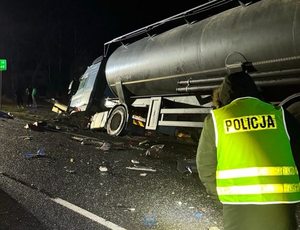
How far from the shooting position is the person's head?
2.26 m

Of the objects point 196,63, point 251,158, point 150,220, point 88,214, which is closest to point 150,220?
point 150,220

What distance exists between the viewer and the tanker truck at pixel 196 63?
20.2ft

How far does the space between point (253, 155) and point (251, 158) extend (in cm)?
2

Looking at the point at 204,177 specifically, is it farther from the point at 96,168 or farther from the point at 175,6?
the point at 175,6

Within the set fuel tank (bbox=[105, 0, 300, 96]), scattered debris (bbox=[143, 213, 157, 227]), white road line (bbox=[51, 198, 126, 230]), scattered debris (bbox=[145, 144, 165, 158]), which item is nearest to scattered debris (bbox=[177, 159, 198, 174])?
scattered debris (bbox=[145, 144, 165, 158])

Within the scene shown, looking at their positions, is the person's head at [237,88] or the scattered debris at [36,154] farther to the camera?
the scattered debris at [36,154]

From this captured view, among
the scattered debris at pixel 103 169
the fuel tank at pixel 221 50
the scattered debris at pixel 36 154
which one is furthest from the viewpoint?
the scattered debris at pixel 36 154

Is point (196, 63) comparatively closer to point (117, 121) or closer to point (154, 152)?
point (154, 152)

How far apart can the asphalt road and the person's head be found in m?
2.41

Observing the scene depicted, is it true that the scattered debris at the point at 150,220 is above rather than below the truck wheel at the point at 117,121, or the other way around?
below

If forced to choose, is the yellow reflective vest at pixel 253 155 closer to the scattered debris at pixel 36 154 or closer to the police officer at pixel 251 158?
the police officer at pixel 251 158

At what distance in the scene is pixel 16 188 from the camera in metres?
6.03

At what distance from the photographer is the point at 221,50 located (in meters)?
7.16

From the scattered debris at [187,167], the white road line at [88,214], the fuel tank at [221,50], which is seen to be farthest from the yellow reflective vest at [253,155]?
the scattered debris at [187,167]
